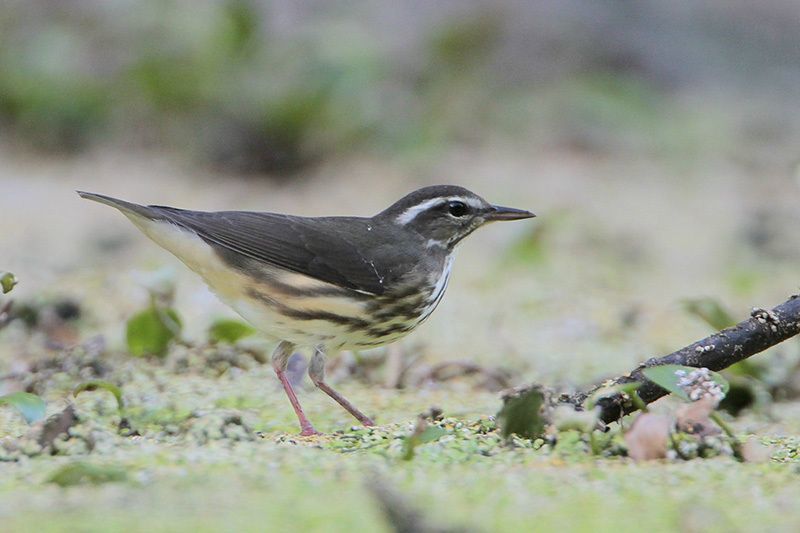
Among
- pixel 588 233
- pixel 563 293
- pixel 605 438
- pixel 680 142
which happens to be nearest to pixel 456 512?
pixel 605 438

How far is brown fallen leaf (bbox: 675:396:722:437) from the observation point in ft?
13.5

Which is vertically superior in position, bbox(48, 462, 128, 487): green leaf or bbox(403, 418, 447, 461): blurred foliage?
bbox(403, 418, 447, 461): blurred foliage

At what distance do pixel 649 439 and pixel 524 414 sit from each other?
0.46 m

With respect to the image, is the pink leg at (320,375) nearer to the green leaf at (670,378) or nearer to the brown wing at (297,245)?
the brown wing at (297,245)

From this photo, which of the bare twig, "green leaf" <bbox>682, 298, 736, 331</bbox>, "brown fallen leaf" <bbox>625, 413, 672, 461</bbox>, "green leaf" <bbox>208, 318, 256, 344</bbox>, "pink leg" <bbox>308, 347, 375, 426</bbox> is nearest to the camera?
"brown fallen leaf" <bbox>625, 413, 672, 461</bbox>

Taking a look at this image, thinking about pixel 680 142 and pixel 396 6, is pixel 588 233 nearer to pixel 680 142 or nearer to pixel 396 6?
pixel 680 142

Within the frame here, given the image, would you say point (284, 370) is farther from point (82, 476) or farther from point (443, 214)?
point (82, 476)

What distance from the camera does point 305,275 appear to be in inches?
221

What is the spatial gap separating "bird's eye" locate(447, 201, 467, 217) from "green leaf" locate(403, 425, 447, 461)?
2.18 m

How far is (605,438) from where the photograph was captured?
412 centimetres

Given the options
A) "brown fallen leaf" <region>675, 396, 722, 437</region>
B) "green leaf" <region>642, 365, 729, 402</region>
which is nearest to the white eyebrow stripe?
"green leaf" <region>642, 365, 729, 402</region>

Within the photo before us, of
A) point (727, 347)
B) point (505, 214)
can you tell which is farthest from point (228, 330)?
point (727, 347)

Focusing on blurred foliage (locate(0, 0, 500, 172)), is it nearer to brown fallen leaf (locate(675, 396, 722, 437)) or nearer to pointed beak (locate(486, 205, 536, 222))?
pointed beak (locate(486, 205, 536, 222))

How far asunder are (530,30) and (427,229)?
7467mm
